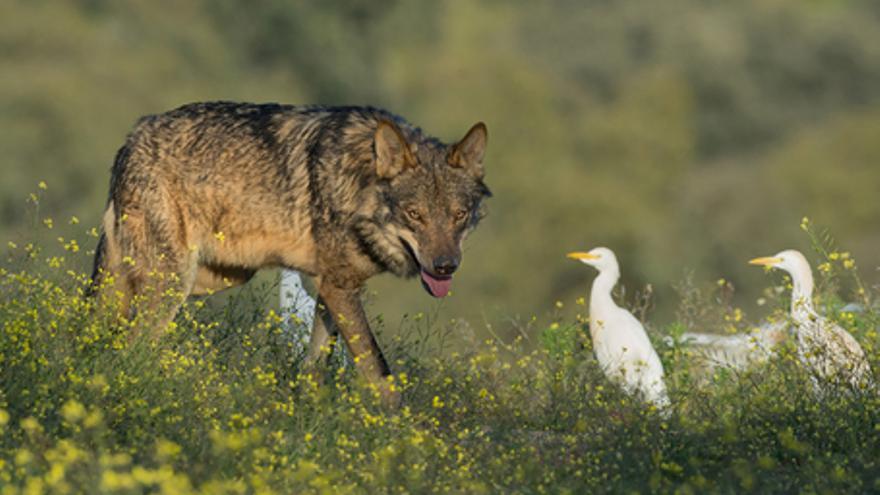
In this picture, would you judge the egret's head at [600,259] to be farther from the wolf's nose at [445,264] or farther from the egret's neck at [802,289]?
the wolf's nose at [445,264]

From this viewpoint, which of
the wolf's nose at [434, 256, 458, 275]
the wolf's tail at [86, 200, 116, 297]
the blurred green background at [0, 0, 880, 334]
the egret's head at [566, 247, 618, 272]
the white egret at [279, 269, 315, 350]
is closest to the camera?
the wolf's nose at [434, 256, 458, 275]

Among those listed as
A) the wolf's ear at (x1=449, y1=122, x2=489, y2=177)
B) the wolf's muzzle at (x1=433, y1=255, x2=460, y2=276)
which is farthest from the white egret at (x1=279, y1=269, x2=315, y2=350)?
the wolf's ear at (x1=449, y1=122, x2=489, y2=177)

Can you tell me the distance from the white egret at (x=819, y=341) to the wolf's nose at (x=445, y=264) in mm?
1737

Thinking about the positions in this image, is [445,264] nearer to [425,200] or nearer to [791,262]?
[425,200]

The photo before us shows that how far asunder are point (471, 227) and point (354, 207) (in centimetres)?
64

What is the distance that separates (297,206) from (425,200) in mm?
800

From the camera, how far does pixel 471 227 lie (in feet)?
25.7

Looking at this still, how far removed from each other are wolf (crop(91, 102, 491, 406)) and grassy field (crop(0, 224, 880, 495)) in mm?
373

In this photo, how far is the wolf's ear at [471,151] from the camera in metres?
7.77

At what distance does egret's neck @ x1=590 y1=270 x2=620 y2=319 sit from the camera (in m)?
9.43

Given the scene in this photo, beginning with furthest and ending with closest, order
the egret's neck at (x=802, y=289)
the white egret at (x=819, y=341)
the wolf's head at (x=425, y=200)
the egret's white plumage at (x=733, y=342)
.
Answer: the egret's white plumage at (x=733, y=342)
the egret's neck at (x=802, y=289)
the wolf's head at (x=425, y=200)
the white egret at (x=819, y=341)

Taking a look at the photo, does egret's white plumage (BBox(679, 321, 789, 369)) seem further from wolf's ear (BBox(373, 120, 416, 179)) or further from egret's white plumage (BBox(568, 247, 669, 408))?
wolf's ear (BBox(373, 120, 416, 179))

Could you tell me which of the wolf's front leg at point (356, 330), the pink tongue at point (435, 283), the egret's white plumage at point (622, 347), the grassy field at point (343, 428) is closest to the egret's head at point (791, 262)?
the egret's white plumage at point (622, 347)

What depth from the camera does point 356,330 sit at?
25.4ft
